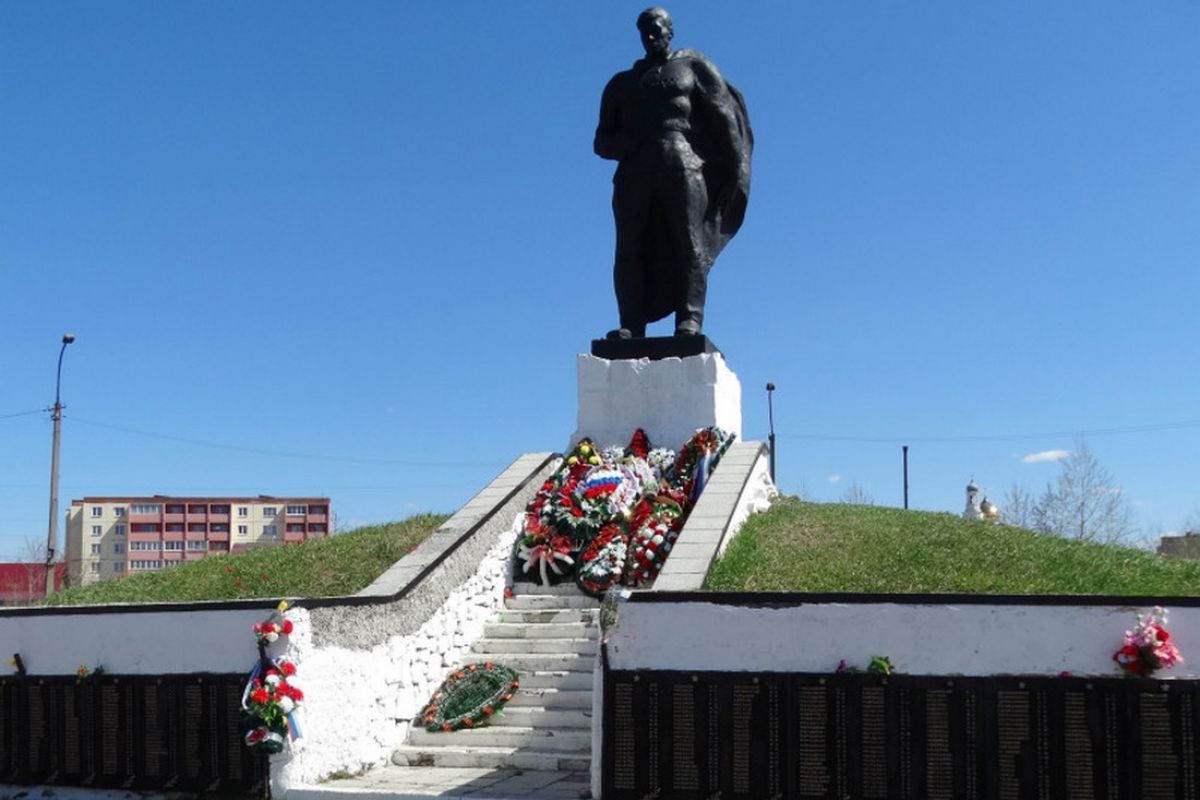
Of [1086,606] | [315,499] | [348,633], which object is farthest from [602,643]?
[315,499]

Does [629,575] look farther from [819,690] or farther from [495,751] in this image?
[819,690]

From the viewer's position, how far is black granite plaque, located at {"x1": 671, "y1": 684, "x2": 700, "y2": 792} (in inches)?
242

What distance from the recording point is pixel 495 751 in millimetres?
7324

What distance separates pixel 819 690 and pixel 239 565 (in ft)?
21.8

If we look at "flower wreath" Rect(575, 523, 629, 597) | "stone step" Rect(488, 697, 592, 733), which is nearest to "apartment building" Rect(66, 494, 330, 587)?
"flower wreath" Rect(575, 523, 629, 597)

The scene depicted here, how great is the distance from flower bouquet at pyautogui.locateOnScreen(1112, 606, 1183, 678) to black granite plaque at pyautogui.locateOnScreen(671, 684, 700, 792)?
202 centimetres

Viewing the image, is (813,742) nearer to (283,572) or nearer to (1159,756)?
(1159,756)

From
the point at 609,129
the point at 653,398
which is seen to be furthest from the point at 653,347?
the point at 609,129

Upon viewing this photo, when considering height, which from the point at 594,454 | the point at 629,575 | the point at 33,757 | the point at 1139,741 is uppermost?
the point at 594,454

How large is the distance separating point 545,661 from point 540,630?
553 mm

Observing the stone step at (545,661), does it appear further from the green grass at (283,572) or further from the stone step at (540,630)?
the green grass at (283,572)

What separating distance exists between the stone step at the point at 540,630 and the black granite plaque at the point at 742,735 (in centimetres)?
235

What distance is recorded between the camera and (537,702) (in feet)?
25.5

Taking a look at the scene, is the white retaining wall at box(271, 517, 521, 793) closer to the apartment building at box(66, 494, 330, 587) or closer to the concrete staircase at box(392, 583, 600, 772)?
the concrete staircase at box(392, 583, 600, 772)
